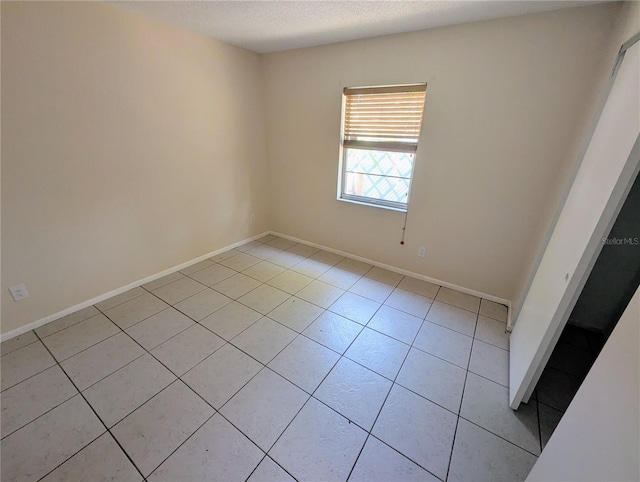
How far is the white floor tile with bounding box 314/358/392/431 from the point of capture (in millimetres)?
1428

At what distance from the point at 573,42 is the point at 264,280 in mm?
3004

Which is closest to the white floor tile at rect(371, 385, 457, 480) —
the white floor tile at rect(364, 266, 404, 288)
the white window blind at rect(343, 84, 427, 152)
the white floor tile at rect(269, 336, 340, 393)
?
the white floor tile at rect(269, 336, 340, 393)

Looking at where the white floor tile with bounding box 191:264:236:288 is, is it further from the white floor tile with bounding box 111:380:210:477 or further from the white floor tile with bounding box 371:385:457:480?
the white floor tile with bounding box 371:385:457:480

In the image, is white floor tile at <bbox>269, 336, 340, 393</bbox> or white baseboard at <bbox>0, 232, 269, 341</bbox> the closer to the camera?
white floor tile at <bbox>269, 336, 340, 393</bbox>

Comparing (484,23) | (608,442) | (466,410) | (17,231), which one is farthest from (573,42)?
Result: (17,231)

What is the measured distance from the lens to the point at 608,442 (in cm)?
64

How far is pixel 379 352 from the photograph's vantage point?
184cm

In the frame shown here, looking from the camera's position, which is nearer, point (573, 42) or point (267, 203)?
point (573, 42)

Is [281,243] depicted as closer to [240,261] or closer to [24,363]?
[240,261]

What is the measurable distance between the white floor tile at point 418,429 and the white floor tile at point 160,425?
37.9 inches

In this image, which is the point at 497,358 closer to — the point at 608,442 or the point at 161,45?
the point at 608,442

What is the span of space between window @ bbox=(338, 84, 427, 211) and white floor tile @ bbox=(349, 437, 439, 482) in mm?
2085

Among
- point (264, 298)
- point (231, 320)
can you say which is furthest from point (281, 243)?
point (231, 320)

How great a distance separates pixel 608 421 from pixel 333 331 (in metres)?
1.52
